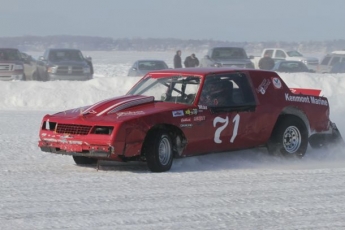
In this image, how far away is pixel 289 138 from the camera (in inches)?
457

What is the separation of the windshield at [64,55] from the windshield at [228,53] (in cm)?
568

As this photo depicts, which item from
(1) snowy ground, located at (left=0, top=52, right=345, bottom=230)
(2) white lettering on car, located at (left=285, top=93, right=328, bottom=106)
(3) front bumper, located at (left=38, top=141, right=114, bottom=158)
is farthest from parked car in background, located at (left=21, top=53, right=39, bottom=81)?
(3) front bumper, located at (left=38, top=141, right=114, bottom=158)

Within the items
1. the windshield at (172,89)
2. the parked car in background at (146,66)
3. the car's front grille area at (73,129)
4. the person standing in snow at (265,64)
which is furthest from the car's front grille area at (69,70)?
the car's front grille area at (73,129)

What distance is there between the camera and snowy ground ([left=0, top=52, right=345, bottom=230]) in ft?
24.3

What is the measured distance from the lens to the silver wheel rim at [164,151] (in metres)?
10.0

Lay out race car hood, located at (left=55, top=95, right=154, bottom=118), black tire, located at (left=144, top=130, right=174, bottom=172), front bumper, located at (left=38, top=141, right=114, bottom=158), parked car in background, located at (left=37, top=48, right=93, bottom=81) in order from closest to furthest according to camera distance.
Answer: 1. front bumper, located at (left=38, top=141, right=114, bottom=158)
2. black tire, located at (left=144, top=130, right=174, bottom=172)
3. race car hood, located at (left=55, top=95, right=154, bottom=118)
4. parked car in background, located at (left=37, top=48, right=93, bottom=81)

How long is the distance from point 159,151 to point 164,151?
112 millimetres

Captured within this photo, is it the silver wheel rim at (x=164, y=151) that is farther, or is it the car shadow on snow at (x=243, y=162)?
the car shadow on snow at (x=243, y=162)

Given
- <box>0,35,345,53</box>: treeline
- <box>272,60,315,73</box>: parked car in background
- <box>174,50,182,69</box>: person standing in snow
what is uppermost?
<box>272,60,315,73</box>: parked car in background

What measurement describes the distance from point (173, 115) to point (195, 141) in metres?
0.51

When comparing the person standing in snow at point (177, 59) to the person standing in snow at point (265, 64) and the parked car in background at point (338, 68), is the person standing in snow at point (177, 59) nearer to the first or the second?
the person standing in snow at point (265, 64)

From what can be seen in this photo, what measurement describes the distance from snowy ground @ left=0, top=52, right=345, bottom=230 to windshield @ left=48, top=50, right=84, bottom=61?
20553 mm

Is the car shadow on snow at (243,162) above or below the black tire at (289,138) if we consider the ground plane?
below

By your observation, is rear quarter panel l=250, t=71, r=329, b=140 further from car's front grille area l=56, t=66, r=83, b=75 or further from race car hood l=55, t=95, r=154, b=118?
car's front grille area l=56, t=66, r=83, b=75
